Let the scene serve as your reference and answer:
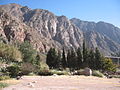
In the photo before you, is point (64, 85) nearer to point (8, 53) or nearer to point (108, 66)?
point (108, 66)

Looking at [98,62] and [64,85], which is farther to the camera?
[98,62]

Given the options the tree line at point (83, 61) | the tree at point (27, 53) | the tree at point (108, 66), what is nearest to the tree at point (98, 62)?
the tree line at point (83, 61)

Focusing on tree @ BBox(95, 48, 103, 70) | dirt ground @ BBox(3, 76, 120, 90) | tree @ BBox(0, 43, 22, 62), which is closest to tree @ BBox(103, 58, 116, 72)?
tree @ BBox(95, 48, 103, 70)

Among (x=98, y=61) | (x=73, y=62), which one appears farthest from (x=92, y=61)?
(x=73, y=62)

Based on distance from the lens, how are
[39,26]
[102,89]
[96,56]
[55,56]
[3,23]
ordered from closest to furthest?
[102,89] → [96,56] → [55,56] → [3,23] → [39,26]

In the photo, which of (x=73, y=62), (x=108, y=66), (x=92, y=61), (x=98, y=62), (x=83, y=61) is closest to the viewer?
(x=108, y=66)

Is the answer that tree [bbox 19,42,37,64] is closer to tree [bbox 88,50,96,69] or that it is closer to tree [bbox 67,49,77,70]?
tree [bbox 67,49,77,70]

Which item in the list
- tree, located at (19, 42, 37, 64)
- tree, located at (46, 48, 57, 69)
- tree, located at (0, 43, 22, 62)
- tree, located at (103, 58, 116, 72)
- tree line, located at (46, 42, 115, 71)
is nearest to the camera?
tree, located at (103, 58, 116, 72)

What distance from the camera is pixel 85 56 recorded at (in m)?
47.8

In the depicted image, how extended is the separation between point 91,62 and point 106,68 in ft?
15.7

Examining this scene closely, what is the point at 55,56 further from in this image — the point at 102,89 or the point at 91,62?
the point at 102,89

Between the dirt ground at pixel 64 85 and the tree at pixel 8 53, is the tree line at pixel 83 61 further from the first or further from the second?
the dirt ground at pixel 64 85

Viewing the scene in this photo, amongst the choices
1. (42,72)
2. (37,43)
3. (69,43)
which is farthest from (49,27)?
(42,72)

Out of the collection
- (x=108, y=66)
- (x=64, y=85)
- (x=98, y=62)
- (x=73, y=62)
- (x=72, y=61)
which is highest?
(x=64, y=85)
